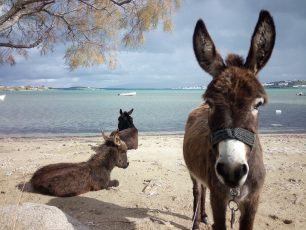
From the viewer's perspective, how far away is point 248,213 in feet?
11.2

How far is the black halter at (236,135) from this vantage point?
251 cm

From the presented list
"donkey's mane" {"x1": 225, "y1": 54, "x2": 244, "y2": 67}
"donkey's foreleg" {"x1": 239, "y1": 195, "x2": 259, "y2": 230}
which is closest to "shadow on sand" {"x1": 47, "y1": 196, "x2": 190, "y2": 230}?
"donkey's foreleg" {"x1": 239, "y1": 195, "x2": 259, "y2": 230}

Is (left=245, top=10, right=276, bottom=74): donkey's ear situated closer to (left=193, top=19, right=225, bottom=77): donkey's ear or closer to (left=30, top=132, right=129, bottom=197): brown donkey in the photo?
(left=193, top=19, right=225, bottom=77): donkey's ear

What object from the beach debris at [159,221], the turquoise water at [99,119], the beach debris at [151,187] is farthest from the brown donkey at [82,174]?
the turquoise water at [99,119]

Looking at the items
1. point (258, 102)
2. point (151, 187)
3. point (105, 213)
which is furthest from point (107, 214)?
point (258, 102)

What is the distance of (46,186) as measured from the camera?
6.10m

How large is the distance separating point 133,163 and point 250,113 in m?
6.41

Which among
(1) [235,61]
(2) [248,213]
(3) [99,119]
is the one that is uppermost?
(1) [235,61]

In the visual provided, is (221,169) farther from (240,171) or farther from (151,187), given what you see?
(151,187)

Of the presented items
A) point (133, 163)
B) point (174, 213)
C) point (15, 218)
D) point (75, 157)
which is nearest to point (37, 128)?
point (75, 157)

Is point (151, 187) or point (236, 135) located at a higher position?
point (236, 135)

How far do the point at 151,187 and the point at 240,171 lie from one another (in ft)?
15.1

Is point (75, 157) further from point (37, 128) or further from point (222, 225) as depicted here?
point (37, 128)

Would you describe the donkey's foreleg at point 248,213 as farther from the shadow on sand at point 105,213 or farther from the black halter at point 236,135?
the shadow on sand at point 105,213
